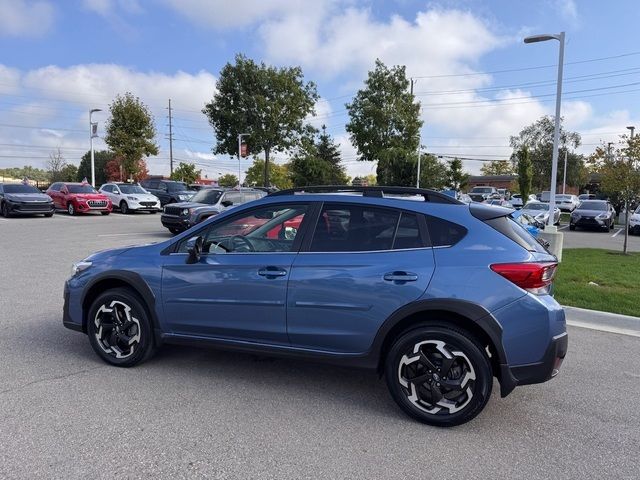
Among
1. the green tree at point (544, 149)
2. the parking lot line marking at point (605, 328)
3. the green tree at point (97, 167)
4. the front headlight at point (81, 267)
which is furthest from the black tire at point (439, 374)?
the green tree at point (97, 167)

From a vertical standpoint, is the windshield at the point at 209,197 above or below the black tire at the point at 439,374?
above

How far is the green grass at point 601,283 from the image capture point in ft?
23.3

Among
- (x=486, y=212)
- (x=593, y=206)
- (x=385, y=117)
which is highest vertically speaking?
(x=385, y=117)

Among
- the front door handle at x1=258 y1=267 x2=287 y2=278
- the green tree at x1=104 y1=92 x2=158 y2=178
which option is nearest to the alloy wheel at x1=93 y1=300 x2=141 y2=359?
the front door handle at x1=258 y1=267 x2=287 y2=278

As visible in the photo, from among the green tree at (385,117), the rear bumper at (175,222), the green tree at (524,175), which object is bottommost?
the rear bumper at (175,222)

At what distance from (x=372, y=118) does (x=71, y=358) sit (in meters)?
46.1

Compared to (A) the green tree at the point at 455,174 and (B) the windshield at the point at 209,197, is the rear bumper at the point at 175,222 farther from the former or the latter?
(A) the green tree at the point at 455,174

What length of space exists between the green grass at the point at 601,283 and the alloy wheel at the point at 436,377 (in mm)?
4503

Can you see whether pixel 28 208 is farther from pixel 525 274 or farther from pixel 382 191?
pixel 525 274

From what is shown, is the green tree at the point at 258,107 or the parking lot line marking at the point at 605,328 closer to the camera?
the parking lot line marking at the point at 605,328

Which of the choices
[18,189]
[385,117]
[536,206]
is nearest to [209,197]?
[18,189]

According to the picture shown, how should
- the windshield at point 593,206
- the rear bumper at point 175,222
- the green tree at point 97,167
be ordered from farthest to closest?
the green tree at point 97,167
the windshield at point 593,206
the rear bumper at point 175,222

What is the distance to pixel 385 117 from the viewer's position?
4797cm

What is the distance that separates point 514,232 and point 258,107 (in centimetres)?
4301
